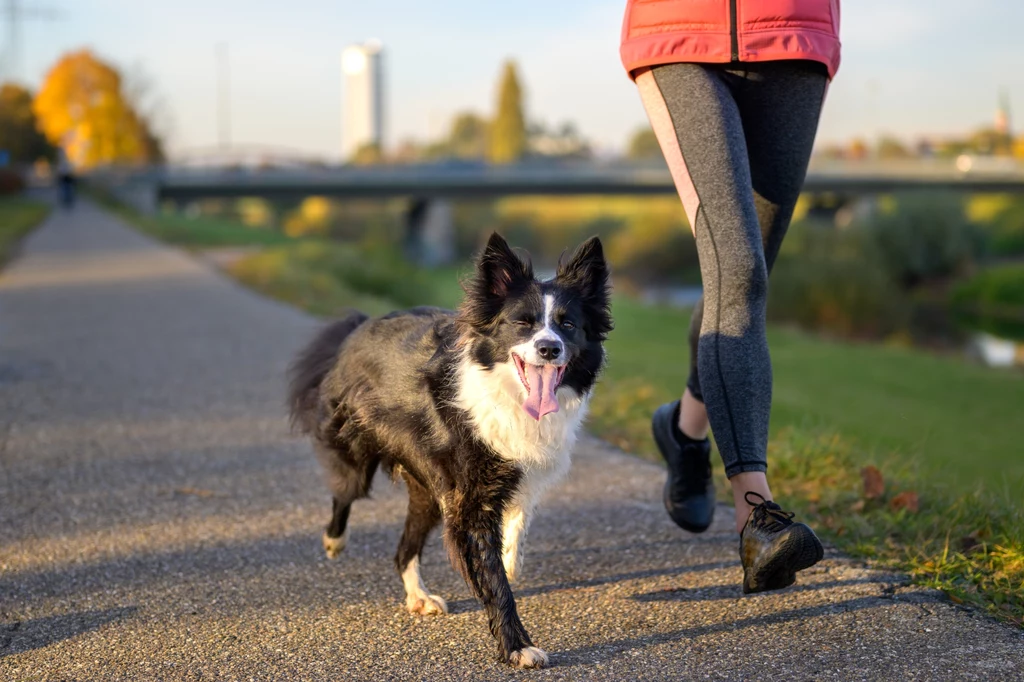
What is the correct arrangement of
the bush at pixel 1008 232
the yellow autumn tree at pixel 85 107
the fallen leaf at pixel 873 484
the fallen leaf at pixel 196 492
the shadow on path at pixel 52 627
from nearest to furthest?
the shadow on path at pixel 52 627 → the fallen leaf at pixel 873 484 → the fallen leaf at pixel 196 492 → the bush at pixel 1008 232 → the yellow autumn tree at pixel 85 107

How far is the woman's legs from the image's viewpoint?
132 inches

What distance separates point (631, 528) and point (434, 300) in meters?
15.0

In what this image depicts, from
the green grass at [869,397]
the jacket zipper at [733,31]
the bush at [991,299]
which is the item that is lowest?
the bush at [991,299]

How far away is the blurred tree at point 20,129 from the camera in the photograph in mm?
72000

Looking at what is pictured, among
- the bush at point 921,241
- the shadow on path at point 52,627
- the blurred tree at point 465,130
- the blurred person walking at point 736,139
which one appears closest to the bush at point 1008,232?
the bush at point 921,241

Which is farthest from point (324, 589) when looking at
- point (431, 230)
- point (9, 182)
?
point (431, 230)

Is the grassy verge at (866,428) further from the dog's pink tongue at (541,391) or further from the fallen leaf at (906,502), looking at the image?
the dog's pink tongue at (541,391)

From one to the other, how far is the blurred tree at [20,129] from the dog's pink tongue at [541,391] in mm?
78162

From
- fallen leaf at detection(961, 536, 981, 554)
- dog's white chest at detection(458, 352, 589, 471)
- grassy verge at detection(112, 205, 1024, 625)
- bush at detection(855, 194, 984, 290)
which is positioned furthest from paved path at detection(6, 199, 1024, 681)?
bush at detection(855, 194, 984, 290)

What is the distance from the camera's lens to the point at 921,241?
47.7 metres

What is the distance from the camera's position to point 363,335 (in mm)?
3797

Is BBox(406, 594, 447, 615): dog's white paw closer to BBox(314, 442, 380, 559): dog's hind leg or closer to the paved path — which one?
the paved path

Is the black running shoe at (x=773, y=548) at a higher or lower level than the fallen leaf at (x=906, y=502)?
higher

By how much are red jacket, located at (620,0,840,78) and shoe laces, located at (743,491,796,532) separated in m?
1.47
